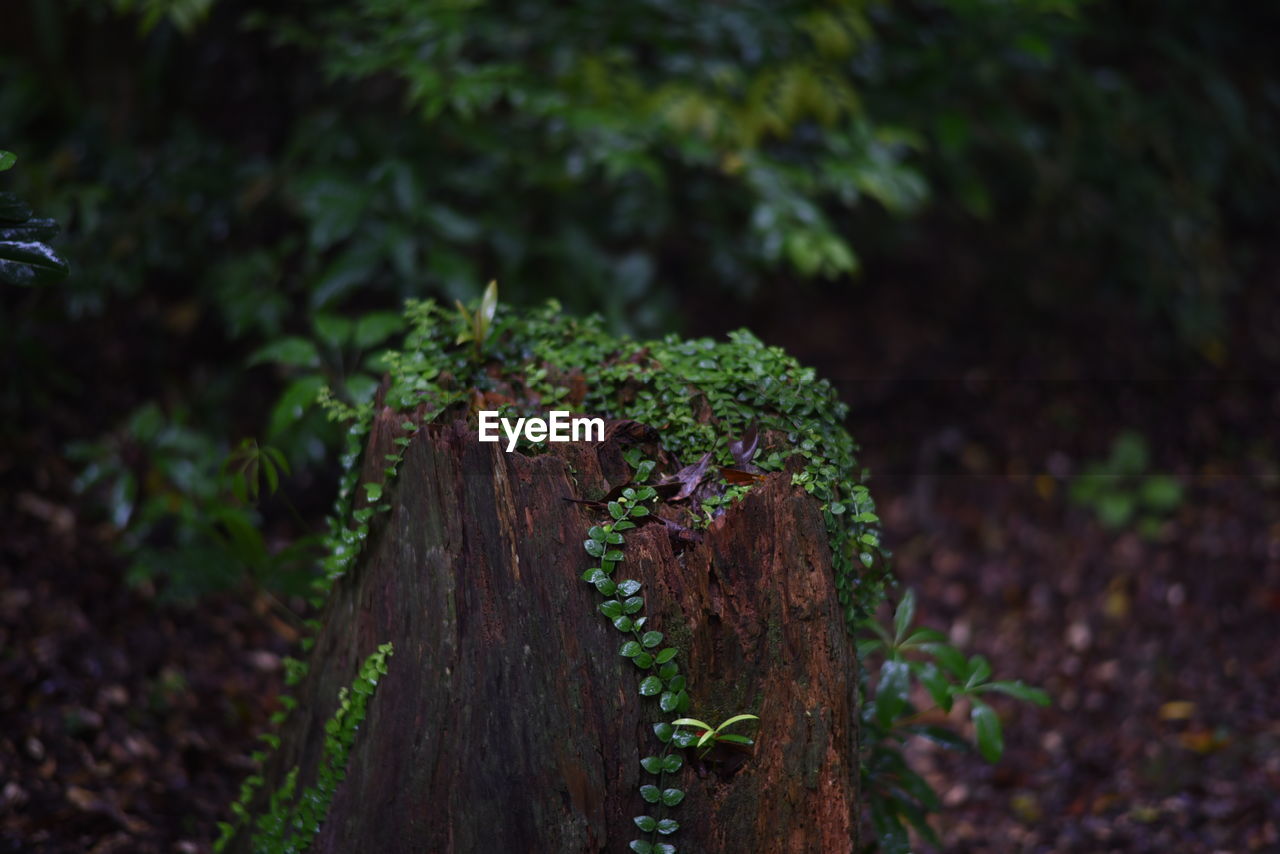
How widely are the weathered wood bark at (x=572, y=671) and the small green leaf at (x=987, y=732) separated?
1.50 ft

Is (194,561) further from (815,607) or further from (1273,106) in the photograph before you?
(1273,106)

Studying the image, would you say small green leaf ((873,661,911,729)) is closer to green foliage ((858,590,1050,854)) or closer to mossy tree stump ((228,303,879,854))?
green foliage ((858,590,1050,854))

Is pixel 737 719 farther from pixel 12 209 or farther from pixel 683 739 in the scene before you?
pixel 12 209

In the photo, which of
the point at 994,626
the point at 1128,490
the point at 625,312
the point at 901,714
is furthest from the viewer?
the point at 1128,490

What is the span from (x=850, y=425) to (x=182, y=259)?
2.91 m

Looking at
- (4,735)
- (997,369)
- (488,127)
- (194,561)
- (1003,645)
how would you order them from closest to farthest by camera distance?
(4,735)
(194,561)
(488,127)
(1003,645)
(997,369)

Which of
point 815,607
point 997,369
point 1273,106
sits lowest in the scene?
point 815,607

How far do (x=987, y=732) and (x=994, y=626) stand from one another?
1977mm

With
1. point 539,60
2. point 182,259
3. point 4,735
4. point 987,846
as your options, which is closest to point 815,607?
point 987,846

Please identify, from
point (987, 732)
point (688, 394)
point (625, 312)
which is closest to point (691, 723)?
point (688, 394)

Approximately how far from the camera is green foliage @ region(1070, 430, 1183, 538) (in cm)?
404

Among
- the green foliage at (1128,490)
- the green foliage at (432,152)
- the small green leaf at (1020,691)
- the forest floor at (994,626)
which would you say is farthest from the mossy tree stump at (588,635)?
the green foliage at (1128,490)

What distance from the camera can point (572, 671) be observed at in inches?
54.4

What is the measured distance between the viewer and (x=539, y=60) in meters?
3.14
